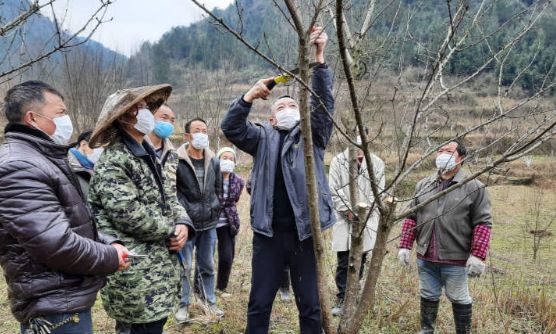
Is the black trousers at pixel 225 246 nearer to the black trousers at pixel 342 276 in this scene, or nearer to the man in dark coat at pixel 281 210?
the black trousers at pixel 342 276

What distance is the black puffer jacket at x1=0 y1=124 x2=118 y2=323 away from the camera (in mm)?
1661

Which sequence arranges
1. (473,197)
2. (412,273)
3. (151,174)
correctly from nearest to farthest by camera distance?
(151,174)
(473,197)
(412,273)

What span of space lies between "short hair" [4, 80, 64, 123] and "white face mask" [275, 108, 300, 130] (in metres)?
1.32

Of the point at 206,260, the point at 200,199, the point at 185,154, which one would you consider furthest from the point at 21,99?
the point at 206,260

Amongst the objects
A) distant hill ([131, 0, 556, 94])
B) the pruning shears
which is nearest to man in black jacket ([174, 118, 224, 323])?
distant hill ([131, 0, 556, 94])

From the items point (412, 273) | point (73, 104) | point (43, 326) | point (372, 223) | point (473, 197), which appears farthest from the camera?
point (73, 104)

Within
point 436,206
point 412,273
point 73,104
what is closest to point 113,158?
point 436,206

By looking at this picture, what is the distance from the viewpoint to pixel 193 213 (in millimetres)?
3727

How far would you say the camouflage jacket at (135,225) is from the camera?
6.88 ft

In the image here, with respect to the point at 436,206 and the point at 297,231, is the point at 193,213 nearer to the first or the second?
the point at 297,231

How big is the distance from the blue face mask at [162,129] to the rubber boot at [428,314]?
252 centimetres

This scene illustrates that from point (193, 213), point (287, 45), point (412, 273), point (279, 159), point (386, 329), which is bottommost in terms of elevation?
point (386, 329)

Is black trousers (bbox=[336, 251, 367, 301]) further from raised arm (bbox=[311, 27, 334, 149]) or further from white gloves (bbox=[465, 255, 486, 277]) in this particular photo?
raised arm (bbox=[311, 27, 334, 149])

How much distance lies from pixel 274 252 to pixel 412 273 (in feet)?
11.3
